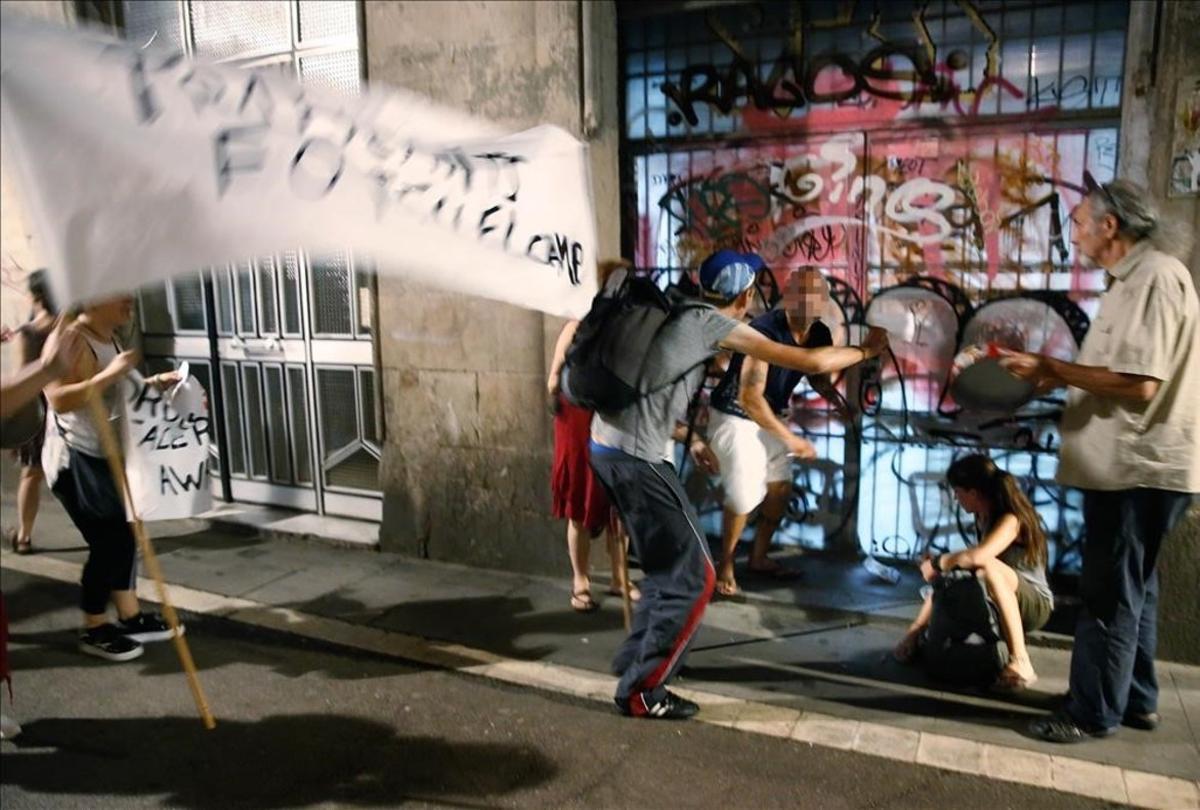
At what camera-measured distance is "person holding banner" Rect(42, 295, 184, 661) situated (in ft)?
13.4

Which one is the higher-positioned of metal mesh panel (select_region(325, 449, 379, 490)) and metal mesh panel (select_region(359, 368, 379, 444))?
metal mesh panel (select_region(359, 368, 379, 444))

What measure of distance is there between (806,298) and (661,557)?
5.34 feet

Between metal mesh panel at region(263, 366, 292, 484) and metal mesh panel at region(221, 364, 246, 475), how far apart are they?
0.33 meters

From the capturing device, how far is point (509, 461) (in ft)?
19.0

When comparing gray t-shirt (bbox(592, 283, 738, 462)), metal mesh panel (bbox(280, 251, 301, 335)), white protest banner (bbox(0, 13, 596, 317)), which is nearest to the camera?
white protest banner (bbox(0, 13, 596, 317))

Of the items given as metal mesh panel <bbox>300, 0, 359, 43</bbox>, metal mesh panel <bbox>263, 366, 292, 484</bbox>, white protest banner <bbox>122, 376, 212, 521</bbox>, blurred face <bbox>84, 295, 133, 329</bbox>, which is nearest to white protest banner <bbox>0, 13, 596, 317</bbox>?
blurred face <bbox>84, 295, 133, 329</bbox>

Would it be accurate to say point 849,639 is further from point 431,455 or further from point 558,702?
point 431,455

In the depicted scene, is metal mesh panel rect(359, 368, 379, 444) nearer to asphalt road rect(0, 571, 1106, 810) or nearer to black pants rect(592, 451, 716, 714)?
asphalt road rect(0, 571, 1106, 810)

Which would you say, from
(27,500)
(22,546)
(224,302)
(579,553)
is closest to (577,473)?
(579,553)

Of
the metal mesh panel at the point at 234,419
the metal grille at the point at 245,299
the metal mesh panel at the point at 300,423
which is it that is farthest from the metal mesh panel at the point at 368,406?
the metal mesh panel at the point at 234,419

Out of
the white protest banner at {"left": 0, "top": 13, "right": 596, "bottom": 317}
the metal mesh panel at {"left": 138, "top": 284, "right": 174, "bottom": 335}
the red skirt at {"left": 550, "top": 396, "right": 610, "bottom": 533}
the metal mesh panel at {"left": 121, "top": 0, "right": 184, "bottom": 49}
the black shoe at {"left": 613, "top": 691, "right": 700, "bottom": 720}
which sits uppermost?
the metal mesh panel at {"left": 121, "top": 0, "right": 184, "bottom": 49}

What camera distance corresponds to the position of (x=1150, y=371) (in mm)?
3285

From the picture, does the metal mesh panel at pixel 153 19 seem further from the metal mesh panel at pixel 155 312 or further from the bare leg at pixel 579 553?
the bare leg at pixel 579 553

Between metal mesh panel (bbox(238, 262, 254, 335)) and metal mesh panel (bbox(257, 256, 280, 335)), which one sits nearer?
metal mesh panel (bbox(257, 256, 280, 335))
